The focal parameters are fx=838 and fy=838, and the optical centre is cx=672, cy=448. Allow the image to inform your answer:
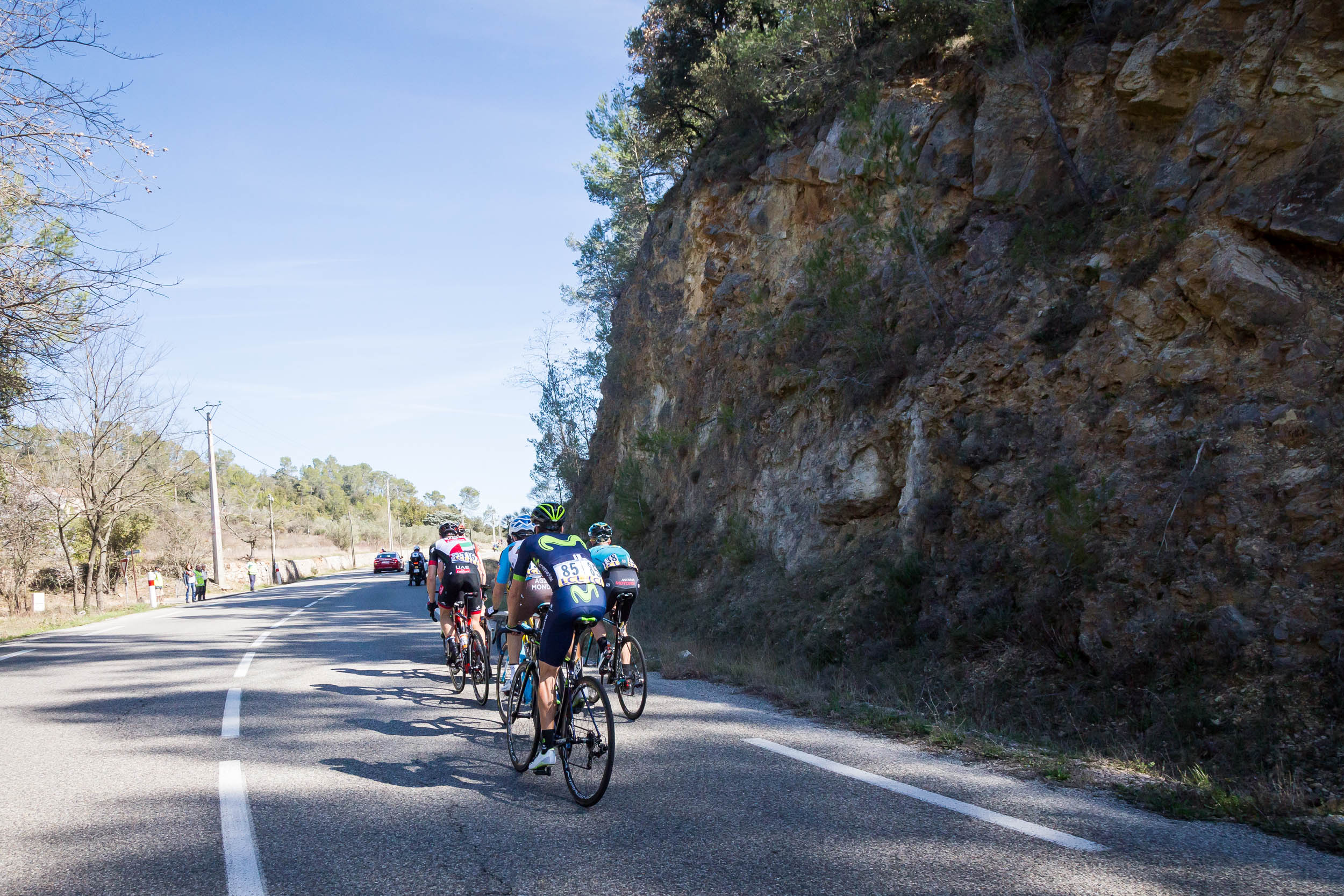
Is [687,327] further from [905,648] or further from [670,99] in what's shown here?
[905,648]

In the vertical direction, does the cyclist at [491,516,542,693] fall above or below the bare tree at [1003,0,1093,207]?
below

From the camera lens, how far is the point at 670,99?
26219 millimetres

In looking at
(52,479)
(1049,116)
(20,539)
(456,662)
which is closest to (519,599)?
(456,662)

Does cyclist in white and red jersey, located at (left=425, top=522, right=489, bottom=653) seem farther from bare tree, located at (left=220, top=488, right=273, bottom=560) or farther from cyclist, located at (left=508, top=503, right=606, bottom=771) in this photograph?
bare tree, located at (left=220, top=488, right=273, bottom=560)

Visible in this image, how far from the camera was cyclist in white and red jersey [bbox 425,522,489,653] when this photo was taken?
988cm

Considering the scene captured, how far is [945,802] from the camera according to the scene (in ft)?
16.5

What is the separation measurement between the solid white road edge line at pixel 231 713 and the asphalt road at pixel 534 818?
9 centimetres

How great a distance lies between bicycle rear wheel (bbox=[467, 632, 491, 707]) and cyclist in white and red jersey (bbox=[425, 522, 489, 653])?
0.47 m

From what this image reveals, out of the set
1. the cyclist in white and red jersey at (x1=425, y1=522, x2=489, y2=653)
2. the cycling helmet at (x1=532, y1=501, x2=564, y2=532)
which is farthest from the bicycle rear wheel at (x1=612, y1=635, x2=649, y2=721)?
the cycling helmet at (x1=532, y1=501, x2=564, y2=532)

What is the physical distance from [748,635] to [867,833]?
10.0 meters

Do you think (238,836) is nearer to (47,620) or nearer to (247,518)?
(47,620)

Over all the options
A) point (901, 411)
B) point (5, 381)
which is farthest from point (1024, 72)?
point (5, 381)

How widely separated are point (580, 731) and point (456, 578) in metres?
4.94

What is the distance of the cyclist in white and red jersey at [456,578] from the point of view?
9875 millimetres
